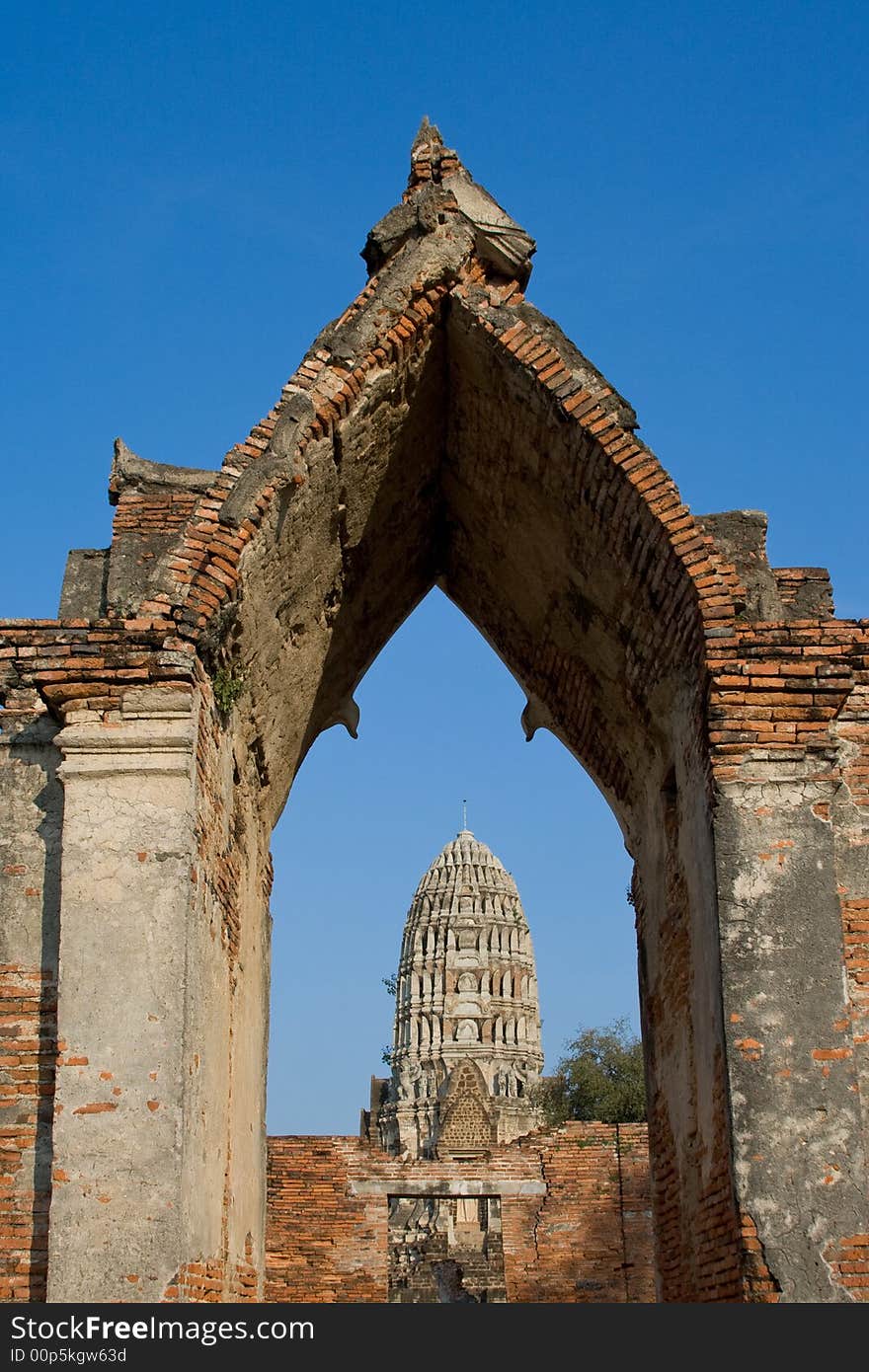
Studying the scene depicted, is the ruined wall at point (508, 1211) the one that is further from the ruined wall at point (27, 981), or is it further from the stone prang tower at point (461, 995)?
the stone prang tower at point (461, 995)

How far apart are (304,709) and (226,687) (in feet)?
5.88

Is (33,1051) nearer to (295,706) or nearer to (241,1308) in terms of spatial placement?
(241,1308)

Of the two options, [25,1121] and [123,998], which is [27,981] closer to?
[25,1121]

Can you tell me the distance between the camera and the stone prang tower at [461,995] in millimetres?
47781

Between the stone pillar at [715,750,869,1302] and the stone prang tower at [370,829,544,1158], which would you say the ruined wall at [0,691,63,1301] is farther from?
the stone prang tower at [370,829,544,1158]

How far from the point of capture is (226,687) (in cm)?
716

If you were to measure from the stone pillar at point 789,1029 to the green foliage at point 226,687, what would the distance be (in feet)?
7.85

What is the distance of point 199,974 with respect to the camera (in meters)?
6.60

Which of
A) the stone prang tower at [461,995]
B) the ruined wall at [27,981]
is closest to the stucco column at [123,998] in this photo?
the ruined wall at [27,981]

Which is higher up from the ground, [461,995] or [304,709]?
[461,995]

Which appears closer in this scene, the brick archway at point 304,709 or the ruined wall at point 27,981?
the brick archway at point 304,709

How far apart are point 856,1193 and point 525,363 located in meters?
3.96

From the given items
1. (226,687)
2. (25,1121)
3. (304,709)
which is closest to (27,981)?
(25,1121)

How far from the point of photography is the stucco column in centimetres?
577
